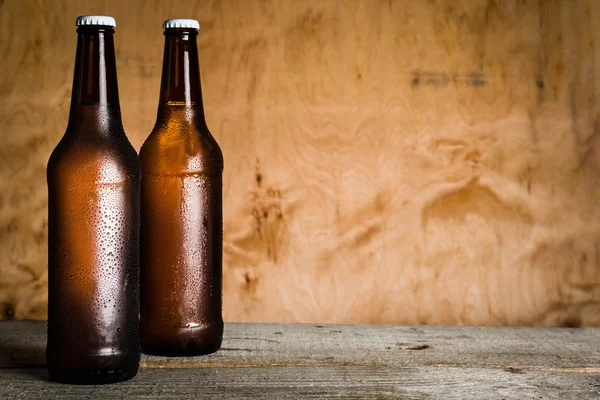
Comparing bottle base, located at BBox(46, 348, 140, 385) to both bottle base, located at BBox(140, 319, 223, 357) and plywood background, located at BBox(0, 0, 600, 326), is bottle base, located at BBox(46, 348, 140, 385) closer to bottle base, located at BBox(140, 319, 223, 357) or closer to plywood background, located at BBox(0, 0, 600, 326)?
bottle base, located at BBox(140, 319, 223, 357)

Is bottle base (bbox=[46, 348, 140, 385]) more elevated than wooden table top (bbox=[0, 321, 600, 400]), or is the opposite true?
bottle base (bbox=[46, 348, 140, 385])

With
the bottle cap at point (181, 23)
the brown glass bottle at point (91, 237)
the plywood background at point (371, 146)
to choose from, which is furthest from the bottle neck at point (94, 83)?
the plywood background at point (371, 146)

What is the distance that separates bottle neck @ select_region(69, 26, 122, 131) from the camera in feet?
2.99

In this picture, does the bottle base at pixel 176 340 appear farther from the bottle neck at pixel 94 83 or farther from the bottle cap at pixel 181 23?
the bottle cap at pixel 181 23

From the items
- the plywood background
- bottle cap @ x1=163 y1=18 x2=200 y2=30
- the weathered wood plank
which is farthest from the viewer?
the plywood background

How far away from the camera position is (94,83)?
0.92 metres

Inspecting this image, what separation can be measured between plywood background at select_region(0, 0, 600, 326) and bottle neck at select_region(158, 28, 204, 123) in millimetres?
248

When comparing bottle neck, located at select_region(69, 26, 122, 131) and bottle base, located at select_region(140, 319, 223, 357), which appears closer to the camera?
bottle neck, located at select_region(69, 26, 122, 131)

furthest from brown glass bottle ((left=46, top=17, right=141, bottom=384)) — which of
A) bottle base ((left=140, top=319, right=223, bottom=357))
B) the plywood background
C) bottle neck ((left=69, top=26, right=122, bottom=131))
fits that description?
the plywood background

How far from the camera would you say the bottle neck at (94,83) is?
0.91 m

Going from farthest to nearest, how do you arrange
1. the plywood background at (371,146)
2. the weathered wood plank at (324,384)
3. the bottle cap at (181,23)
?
the plywood background at (371,146), the bottle cap at (181,23), the weathered wood plank at (324,384)

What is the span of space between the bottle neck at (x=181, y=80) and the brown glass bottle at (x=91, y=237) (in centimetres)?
13

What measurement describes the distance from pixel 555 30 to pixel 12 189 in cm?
100

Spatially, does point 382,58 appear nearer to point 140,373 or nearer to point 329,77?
point 329,77
